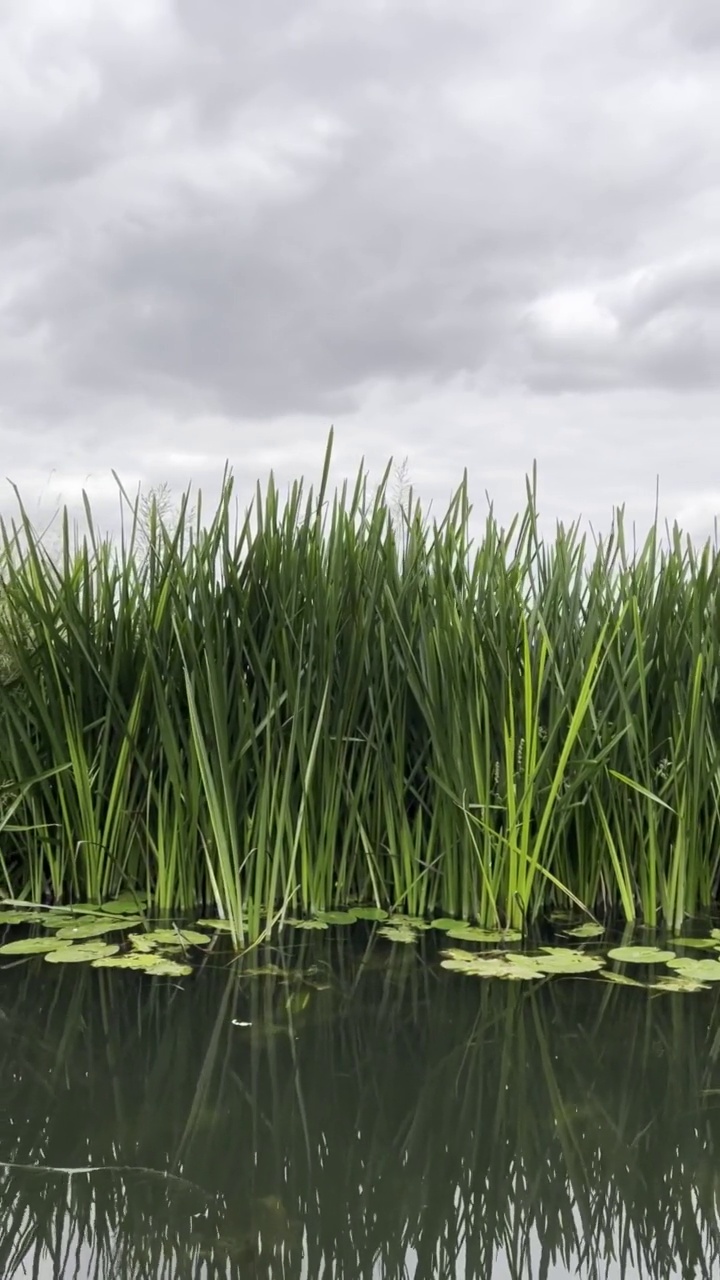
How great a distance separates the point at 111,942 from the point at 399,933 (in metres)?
0.80

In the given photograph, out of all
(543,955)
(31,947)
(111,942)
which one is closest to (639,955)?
(543,955)

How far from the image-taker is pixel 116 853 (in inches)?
121

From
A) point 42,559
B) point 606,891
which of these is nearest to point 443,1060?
point 606,891

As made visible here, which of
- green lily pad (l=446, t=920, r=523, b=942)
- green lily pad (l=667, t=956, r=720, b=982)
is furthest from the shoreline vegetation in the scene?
green lily pad (l=667, t=956, r=720, b=982)

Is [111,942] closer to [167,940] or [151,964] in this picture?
[167,940]

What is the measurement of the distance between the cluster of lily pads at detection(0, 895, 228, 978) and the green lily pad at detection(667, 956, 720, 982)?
1.24m

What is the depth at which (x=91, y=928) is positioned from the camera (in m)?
2.74

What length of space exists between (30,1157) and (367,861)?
5.38 feet

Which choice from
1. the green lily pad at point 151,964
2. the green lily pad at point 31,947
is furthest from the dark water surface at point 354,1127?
the green lily pad at point 31,947

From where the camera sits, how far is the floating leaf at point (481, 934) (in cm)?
271

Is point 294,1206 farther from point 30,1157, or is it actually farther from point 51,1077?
point 51,1077

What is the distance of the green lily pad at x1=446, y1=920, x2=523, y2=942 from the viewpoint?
8.89 feet

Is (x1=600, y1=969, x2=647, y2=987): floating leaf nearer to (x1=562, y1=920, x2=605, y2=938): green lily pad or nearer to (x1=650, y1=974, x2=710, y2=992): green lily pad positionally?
(x1=650, y1=974, x2=710, y2=992): green lily pad

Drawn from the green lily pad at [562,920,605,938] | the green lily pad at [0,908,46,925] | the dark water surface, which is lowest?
the dark water surface
